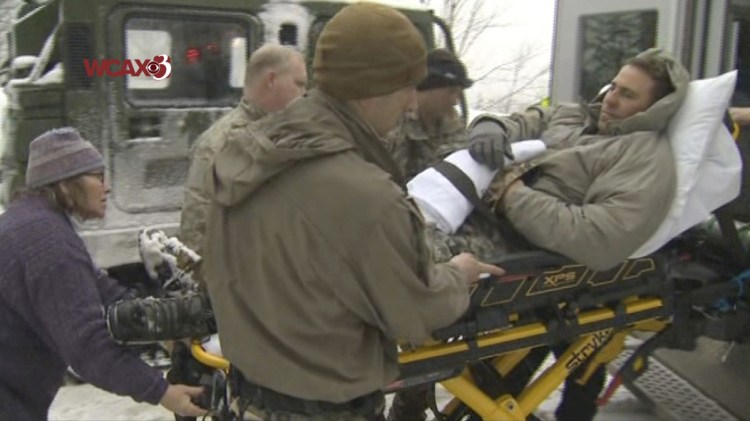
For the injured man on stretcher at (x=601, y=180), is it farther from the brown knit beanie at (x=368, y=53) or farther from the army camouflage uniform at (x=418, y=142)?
the brown knit beanie at (x=368, y=53)

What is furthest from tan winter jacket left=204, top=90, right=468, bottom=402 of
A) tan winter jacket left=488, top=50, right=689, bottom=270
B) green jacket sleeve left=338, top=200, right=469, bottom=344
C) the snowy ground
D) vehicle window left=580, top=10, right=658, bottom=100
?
vehicle window left=580, top=10, right=658, bottom=100

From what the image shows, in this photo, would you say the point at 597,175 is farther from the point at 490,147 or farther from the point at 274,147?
the point at 274,147

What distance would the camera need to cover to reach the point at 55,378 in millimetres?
2451

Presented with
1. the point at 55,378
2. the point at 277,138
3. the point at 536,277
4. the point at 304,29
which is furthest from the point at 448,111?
the point at 304,29

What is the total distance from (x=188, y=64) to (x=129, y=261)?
1.31m

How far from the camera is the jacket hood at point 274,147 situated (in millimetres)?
1818

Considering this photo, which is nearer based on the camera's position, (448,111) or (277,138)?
(277,138)

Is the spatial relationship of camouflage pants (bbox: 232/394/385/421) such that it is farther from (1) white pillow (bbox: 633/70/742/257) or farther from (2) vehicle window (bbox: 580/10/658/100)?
(2) vehicle window (bbox: 580/10/658/100)

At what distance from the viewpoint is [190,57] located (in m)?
5.14

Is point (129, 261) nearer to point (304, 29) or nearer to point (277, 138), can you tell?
point (304, 29)

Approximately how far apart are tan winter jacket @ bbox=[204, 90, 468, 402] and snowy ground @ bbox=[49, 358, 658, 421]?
247 cm

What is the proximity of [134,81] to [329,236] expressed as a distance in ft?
11.4

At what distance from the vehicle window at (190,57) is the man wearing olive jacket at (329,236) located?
315 cm

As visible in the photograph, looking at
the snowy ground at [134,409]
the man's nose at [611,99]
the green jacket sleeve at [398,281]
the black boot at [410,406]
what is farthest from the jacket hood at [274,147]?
the snowy ground at [134,409]
